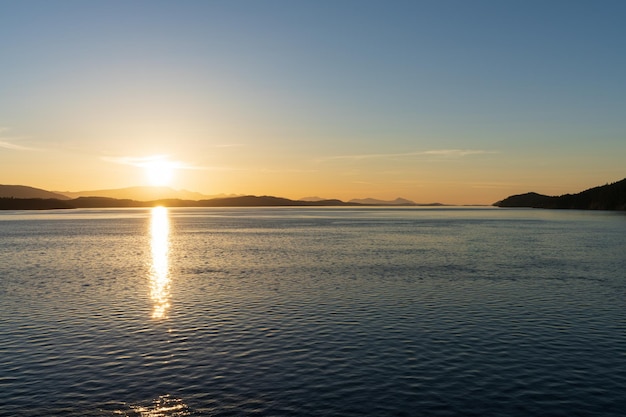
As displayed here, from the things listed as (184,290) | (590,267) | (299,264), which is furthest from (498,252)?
(184,290)

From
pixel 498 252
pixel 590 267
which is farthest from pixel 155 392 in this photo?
pixel 498 252

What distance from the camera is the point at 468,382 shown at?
84.8 feet

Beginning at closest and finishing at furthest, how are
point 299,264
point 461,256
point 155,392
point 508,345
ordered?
point 155,392, point 508,345, point 299,264, point 461,256

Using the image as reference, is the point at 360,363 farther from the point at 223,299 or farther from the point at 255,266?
the point at 255,266

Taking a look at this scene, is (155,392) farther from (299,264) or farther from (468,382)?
(299,264)

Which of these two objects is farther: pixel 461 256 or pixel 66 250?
pixel 66 250

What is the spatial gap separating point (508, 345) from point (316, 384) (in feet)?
48.1

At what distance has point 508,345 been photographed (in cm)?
3284

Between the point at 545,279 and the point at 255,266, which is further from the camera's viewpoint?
the point at 255,266

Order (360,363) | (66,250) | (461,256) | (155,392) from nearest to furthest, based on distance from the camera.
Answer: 1. (155,392)
2. (360,363)
3. (461,256)
4. (66,250)

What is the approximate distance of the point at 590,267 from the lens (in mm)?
71688

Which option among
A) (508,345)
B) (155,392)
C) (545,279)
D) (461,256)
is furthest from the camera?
(461,256)

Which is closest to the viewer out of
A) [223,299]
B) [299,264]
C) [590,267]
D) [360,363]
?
[360,363]

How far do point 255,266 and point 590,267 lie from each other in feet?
161
